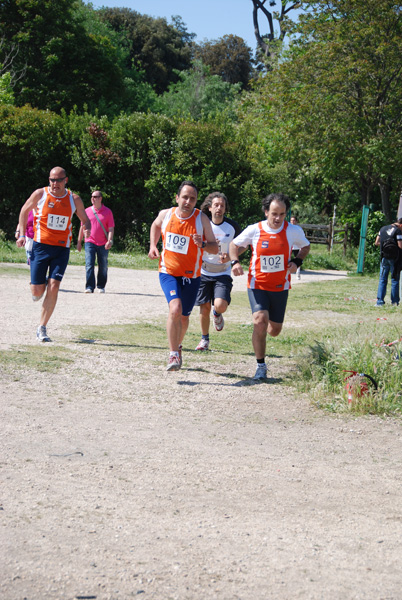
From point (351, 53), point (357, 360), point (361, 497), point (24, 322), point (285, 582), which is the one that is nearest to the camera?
point (285, 582)

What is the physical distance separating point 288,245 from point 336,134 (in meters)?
21.3

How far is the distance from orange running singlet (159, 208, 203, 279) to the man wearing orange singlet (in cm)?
201

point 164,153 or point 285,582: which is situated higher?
point 164,153

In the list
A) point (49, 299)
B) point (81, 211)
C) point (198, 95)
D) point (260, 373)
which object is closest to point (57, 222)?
point (81, 211)

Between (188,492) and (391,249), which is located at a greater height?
(391,249)

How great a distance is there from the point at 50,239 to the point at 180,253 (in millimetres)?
2249

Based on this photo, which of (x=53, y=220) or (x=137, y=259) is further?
(x=137, y=259)

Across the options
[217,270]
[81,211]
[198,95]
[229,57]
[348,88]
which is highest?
[229,57]

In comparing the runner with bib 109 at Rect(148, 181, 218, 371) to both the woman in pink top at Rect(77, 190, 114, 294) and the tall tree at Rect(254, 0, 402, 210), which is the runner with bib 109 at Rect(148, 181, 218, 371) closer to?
the woman in pink top at Rect(77, 190, 114, 294)

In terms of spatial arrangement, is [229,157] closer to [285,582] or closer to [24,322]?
[24,322]

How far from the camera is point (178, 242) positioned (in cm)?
717

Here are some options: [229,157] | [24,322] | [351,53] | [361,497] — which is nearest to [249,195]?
[229,157]

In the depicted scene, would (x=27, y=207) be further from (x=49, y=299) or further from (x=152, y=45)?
(x=152, y=45)

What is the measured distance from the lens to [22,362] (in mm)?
7363
